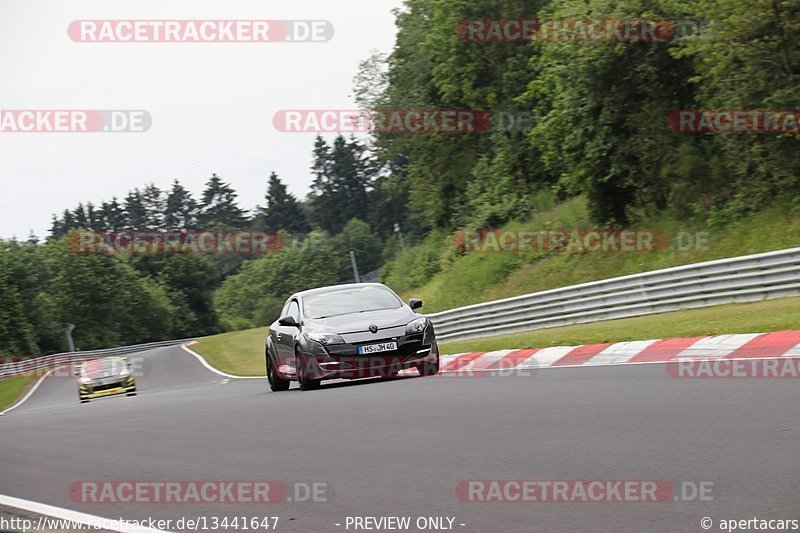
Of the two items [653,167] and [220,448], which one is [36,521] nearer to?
[220,448]

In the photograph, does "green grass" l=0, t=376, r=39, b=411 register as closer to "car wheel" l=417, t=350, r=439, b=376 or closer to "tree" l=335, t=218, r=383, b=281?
"car wheel" l=417, t=350, r=439, b=376

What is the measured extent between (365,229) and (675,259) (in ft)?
408

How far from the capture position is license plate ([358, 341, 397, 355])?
1484 centimetres

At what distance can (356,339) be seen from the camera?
1491 cm

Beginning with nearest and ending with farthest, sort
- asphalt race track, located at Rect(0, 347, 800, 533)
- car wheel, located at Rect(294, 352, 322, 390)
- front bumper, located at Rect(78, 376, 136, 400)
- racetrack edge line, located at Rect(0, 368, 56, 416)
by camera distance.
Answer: asphalt race track, located at Rect(0, 347, 800, 533)
car wheel, located at Rect(294, 352, 322, 390)
front bumper, located at Rect(78, 376, 136, 400)
racetrack edge line, located at Rect(0, 368, 56, 416)

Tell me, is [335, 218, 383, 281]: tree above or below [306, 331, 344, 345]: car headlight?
below

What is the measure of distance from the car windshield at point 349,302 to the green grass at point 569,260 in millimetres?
16004

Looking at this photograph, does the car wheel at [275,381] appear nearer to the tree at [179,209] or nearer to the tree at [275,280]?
the tree at [275,280]

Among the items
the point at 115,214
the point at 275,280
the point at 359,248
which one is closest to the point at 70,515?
the point at 275,280

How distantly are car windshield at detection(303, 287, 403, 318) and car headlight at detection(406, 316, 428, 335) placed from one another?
0.78 m

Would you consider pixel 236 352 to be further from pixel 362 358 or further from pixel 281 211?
pixel 281 211

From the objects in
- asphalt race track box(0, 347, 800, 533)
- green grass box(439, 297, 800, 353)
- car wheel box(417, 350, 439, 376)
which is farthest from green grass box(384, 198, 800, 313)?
asphalt race track box(0, 347, 800, 533)

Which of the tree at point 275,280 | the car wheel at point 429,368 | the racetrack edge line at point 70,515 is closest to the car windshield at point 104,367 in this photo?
the car wheel at point 429,368

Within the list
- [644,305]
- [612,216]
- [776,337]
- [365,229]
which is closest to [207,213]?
[365,229]
